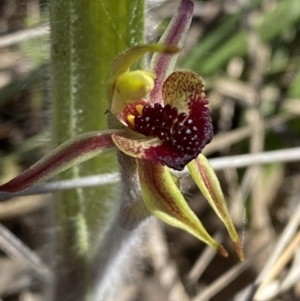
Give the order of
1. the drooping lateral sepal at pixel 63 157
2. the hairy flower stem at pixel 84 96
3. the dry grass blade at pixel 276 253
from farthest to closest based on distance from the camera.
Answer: the dry grass blade at pixel 276 253, the hairy flower stem at pixel 84 96, the drooping lateral sepal at pixel 63 157

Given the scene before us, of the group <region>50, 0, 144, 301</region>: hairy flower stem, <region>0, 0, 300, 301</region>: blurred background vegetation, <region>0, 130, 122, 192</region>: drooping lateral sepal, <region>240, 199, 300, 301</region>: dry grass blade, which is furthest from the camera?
<region>0, 0, 300, 301</region>: blurred background vegetation

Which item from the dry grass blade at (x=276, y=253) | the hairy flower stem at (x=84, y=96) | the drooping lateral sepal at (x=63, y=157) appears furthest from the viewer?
the dry grass blade at (x=276, y=253)

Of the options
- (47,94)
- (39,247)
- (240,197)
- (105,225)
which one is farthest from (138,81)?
(240,197)

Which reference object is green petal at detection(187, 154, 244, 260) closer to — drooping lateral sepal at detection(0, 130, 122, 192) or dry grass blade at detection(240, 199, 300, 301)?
drooping lateral sepal at detection(0, 130, 122, 192)

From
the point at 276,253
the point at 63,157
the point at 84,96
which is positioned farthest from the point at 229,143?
the point at 63,157

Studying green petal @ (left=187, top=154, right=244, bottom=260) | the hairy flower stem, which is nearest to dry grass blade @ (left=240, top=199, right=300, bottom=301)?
the hairy flower stem

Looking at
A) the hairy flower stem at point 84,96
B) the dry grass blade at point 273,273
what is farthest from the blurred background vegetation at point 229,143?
the hairy flower stem at point 84,96

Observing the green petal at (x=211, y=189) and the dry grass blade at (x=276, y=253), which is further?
the dry grass blade at (x=276, y=253)

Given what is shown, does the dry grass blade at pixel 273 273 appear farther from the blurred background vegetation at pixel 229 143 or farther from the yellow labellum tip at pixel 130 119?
the yellow labellum tip at pixel 130 119
